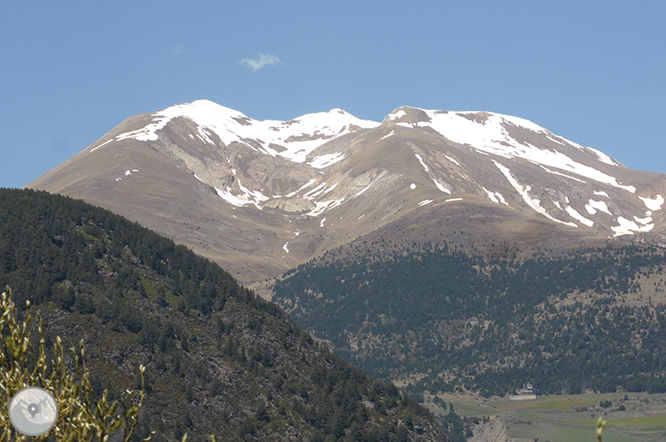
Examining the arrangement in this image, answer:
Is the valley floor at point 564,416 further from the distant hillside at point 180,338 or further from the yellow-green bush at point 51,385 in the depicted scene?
the yellow-green bush at point 51,385

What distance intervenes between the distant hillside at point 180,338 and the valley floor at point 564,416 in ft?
249

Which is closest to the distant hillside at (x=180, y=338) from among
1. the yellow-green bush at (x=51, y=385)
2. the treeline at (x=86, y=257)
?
the treeline at (x=86, y=257)

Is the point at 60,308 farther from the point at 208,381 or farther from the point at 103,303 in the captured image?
the point at 208,381

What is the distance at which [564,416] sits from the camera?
166 m

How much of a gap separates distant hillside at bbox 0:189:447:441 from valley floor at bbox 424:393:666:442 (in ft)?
249

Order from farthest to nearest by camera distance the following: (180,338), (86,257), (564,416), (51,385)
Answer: (564,416) → (86,257) → (180,338) → (51,385)

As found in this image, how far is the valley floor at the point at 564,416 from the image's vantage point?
150m

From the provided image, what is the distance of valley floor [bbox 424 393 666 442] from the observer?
149750 millimetres

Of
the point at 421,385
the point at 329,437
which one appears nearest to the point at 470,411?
the point at 421,385

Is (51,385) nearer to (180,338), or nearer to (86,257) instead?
(180,338)

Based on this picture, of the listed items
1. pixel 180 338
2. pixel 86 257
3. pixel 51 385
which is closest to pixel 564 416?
pixel 180 338

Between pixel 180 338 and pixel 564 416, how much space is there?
116m

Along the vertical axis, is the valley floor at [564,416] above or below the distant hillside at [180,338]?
below

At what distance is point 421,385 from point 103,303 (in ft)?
426
